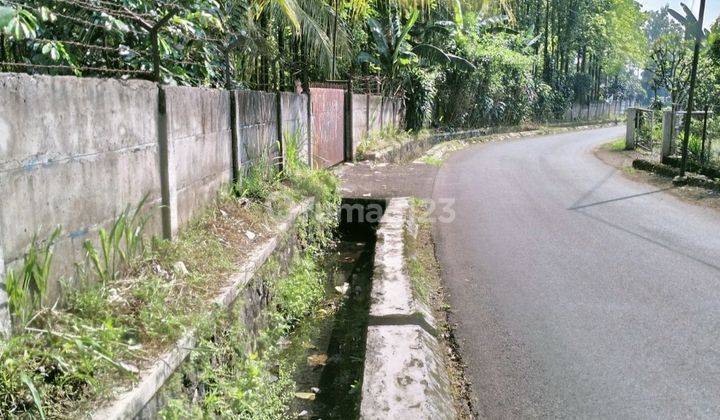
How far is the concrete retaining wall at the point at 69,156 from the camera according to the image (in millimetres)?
3424

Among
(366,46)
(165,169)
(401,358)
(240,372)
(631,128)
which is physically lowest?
(240,372)

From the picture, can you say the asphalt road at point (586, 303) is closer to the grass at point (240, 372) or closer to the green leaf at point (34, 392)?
the grass at point (240, 372)

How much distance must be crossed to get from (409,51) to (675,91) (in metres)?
10.0

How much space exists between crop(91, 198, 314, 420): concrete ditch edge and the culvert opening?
0.94 meters

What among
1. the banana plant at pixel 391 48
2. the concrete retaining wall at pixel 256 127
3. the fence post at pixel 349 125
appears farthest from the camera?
the banana plant at pixel 391 48

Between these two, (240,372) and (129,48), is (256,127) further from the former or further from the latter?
(240,372)

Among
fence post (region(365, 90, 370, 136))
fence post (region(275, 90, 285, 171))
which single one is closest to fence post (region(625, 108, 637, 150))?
fence post (region(365, 90, 370, 136))

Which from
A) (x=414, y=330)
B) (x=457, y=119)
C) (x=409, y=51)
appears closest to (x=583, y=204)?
(x=414, y=330)

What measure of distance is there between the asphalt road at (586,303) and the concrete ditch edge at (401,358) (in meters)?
0.32

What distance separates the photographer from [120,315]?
12.8 feet

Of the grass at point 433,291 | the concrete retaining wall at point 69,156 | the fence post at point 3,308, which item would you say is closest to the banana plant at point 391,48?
the grass at point 433,291

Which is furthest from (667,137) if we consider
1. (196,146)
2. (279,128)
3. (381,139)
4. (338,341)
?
(196,146)

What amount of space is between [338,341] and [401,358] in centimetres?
177

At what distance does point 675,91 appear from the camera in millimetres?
23406
